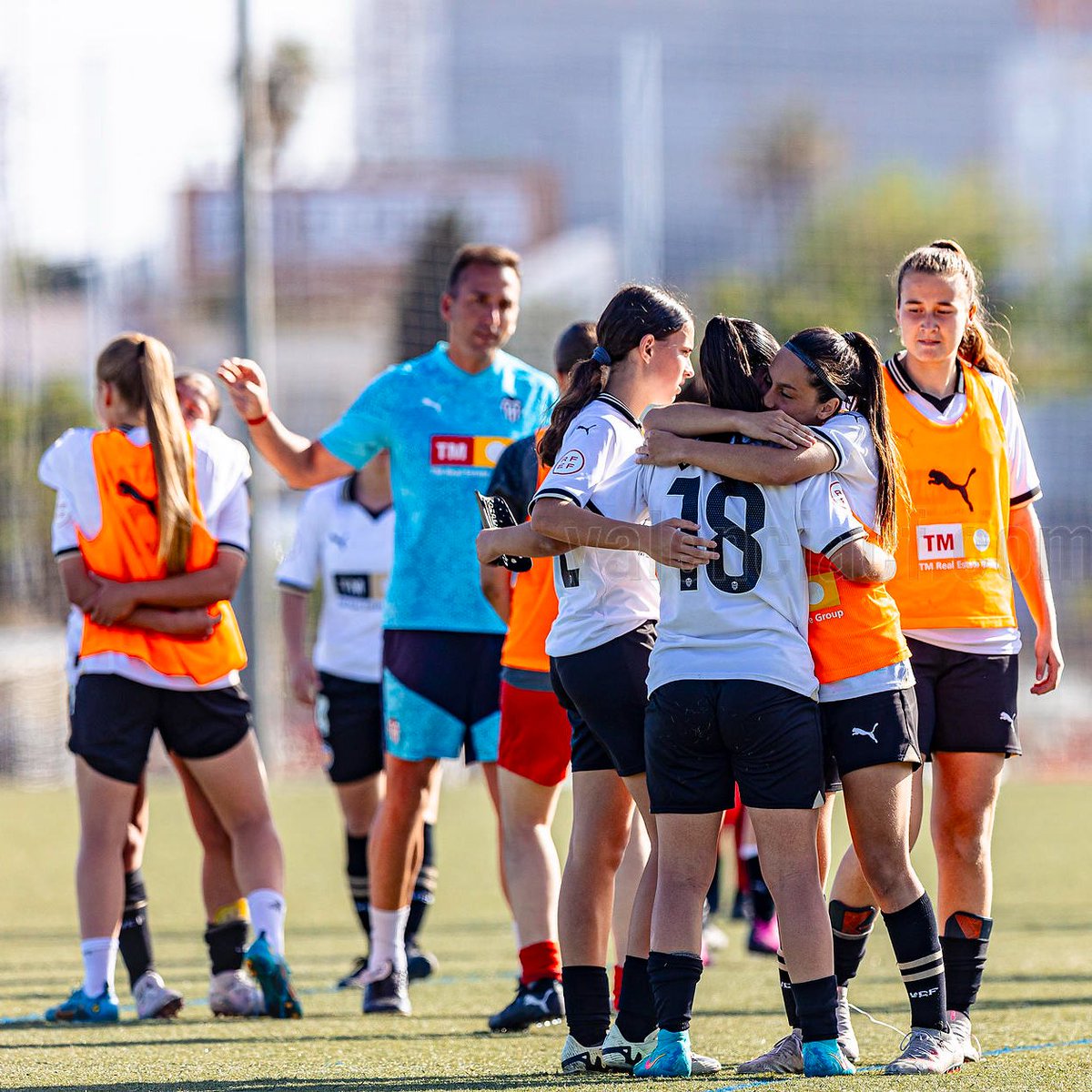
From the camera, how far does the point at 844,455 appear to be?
3.59 m

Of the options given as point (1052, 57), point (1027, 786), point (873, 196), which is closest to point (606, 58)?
point (1027, 786)

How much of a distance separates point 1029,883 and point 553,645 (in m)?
5.38

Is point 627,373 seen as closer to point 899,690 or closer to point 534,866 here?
point 899,690

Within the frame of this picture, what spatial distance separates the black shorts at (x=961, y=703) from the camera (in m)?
4.06

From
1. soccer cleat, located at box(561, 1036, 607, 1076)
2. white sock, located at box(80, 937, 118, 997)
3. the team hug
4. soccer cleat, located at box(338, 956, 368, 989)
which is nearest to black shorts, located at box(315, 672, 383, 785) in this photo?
soccer cleat, located at box(338, 956, 368, 989)

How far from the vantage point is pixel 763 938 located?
20.7ft

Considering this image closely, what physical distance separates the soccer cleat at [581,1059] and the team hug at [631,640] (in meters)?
0.01

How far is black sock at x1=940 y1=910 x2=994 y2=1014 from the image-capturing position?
4.00m

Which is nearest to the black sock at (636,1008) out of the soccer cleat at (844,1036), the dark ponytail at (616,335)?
the soccer cleat at (844,1036)

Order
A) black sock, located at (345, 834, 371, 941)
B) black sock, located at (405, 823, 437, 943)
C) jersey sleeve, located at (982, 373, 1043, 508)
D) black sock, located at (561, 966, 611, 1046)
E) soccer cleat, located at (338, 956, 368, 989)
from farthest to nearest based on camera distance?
black sock, located at (345, 834, 371, 941), black sock, located at (405, 823, 437, 943), soccer cleat, located at (338, 956, 368, 989), jersey sleeve, located at (982, 373, 1043, 508), black sock, located at (561, 966, 611, 1046)

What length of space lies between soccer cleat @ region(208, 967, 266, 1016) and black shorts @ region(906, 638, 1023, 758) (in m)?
2.05

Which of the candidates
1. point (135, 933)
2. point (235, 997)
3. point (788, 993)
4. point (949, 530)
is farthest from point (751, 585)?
point (135, 933)

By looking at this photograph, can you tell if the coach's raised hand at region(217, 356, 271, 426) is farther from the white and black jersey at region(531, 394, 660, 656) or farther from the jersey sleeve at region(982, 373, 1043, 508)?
the jersey sleeve at region(982, 373, 1043, 508)

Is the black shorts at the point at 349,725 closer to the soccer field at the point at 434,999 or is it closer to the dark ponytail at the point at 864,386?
the soccer field at the point at 434,999
